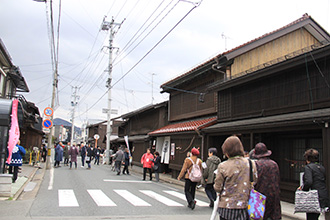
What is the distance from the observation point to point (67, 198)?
9609 millimetres

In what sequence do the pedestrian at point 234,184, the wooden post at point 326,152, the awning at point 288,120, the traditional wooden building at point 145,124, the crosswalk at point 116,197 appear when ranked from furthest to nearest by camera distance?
the traditional wooden building at point 145,124 → the crosswalk at point 116,197 → the awning at point 288,120 → the wooden post at point 326,152 → the pedestrian at point 234,184

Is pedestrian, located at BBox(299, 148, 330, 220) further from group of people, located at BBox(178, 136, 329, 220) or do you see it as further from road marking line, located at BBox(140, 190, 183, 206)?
road marking line, located at BBox(140, 190, 183, 206)

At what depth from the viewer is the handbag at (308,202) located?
17.2 feet

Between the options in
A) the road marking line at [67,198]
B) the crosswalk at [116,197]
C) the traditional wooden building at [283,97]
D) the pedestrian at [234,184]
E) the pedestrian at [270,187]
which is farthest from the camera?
the traditional wooden building at [283,97]

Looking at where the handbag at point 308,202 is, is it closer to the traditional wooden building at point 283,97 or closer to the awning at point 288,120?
the traditional wooden building at point 283,97

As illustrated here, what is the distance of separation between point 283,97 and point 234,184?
28.0 feet

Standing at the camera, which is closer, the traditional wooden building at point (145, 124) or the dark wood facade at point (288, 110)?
the dark wood facade at point (288, 110)

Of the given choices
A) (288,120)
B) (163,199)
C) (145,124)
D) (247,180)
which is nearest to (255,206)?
(247,180)

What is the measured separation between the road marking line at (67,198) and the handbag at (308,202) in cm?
605

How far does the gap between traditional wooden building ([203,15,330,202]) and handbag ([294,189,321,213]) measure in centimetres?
382

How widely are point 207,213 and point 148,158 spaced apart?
9.23 meters

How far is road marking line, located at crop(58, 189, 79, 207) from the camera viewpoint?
28.3 ft

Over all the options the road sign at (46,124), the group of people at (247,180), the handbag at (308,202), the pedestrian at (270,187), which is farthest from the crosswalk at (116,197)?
the road sign at (46,124)

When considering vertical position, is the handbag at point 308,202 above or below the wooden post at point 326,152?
below
